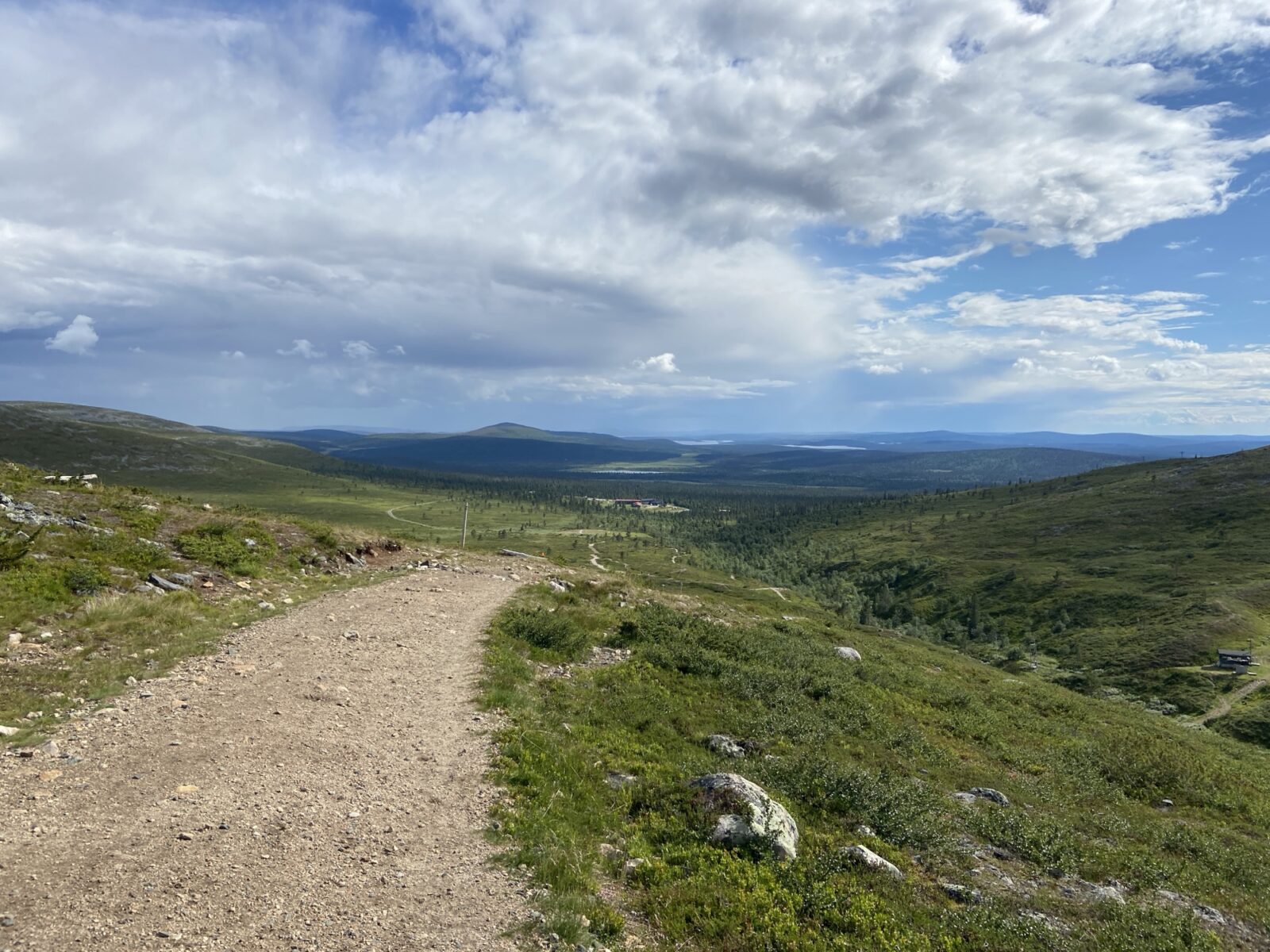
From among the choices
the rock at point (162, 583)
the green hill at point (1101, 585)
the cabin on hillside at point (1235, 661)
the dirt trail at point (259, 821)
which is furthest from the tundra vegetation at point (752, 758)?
the green hill at point (1101, 585)

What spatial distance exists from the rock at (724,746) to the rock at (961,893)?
644 centimetres

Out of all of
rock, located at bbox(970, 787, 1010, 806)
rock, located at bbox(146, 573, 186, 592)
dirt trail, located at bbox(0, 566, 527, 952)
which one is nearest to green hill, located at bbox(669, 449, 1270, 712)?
rock, located at bbox(970, 787, 1010, 806)

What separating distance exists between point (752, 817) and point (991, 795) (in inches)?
445

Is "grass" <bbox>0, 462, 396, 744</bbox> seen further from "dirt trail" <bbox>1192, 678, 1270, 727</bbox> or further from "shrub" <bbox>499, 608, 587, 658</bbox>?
"dirt trail" <bbox>1192, 678, 1270, 727</bbox>

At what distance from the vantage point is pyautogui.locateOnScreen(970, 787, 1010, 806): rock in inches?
728

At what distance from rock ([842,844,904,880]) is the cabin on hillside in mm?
99908

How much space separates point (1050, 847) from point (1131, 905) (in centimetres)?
227

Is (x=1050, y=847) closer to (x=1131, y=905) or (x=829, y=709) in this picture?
(x=1131, y=905)

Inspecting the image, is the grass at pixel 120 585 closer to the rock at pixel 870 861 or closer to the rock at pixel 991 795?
the rock at pixel 870 861

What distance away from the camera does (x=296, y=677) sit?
16.8m

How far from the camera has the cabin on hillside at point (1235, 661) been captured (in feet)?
258

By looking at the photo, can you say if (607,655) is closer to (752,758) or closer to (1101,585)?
(752,758)

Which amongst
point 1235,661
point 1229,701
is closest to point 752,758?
point 1229,701

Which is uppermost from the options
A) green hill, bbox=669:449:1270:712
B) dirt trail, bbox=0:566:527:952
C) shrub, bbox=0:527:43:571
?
shrub, bbox=0:527:43:571
